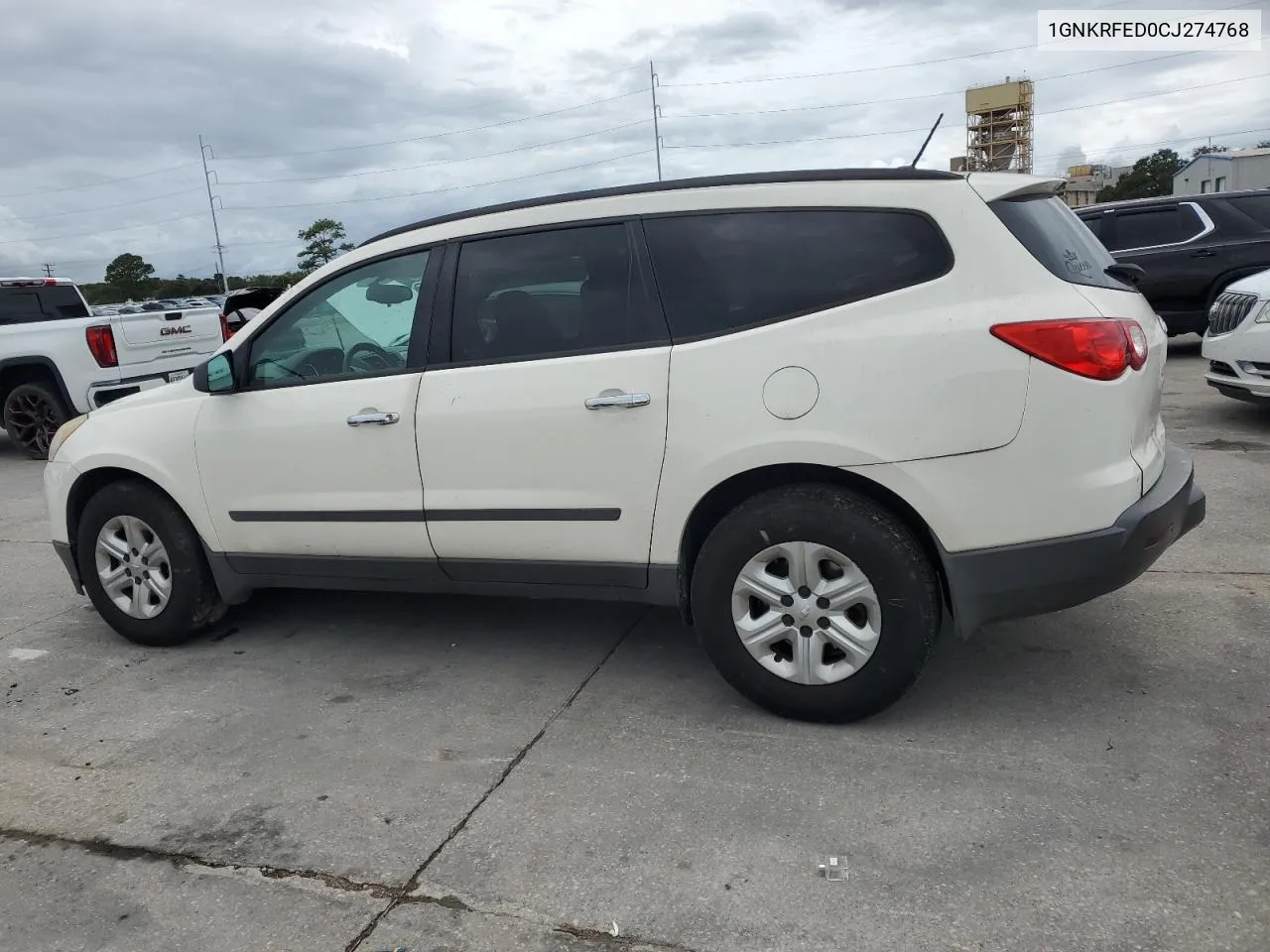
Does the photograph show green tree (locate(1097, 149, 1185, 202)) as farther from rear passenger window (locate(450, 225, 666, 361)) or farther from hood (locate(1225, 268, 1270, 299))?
rear passenger window (locate(450, 225, 666, 361))

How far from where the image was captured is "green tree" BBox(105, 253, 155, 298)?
6638 cm

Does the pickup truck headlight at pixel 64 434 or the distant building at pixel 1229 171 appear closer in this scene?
the pickup truck headlight at pixel 64 434

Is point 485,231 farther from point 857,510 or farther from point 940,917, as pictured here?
point 940,917

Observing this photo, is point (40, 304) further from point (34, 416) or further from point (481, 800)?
point (481, 800)

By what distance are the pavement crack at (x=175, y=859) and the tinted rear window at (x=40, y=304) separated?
375 inches

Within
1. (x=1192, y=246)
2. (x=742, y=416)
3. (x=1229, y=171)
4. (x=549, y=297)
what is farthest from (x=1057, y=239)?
(x=1229, y=171)

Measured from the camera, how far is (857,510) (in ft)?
10.3

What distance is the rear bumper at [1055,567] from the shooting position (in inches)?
118

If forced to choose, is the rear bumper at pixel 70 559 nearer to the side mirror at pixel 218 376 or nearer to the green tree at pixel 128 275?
the side mirror at pixel 218 376

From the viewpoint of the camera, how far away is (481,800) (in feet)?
9.96

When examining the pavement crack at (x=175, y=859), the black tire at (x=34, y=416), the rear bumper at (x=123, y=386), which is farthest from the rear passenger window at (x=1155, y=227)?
the black tire at (x=34, y=416)

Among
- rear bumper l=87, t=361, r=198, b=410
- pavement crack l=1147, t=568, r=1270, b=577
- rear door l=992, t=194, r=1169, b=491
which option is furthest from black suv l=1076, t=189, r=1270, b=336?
rear bumper l=87, t=361, r=198, b=410

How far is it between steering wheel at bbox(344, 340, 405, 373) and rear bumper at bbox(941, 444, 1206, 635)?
222 centimetres

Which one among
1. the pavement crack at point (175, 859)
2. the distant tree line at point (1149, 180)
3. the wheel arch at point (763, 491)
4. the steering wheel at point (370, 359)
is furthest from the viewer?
the distant tree line at point (1149, 180)
